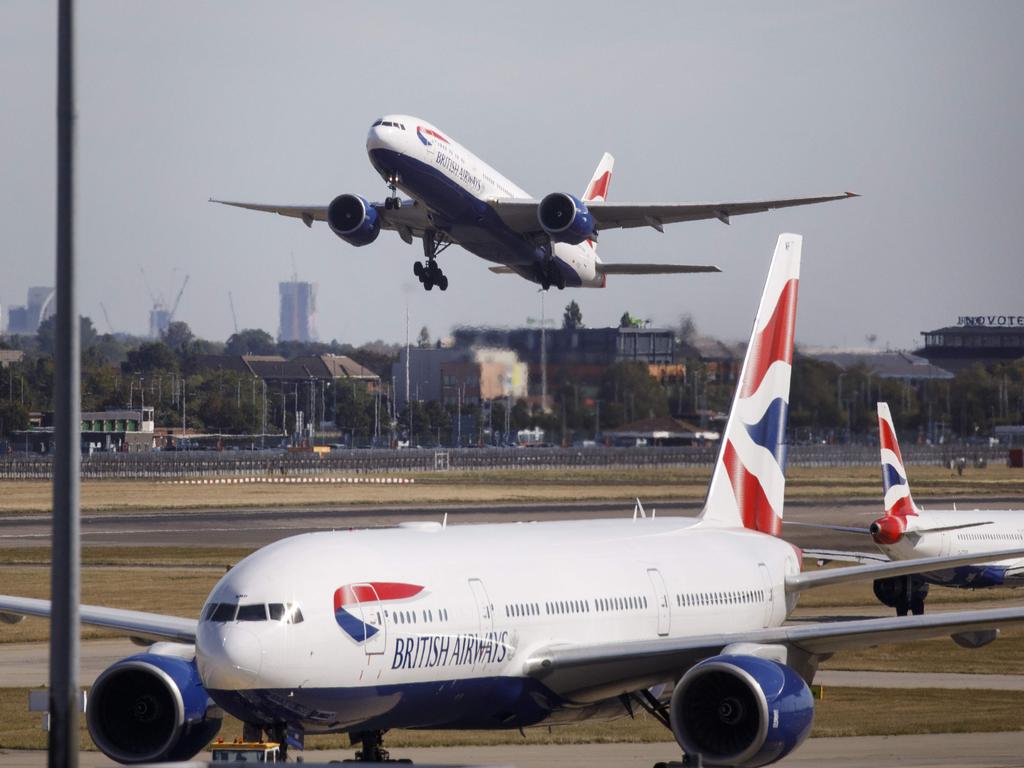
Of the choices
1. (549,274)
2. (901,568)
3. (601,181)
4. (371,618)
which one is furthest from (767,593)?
(601,181)

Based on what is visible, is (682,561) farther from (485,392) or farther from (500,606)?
(485,392)

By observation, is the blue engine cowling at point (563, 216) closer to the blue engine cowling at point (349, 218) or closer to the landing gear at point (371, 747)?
the blue engine cowling at point (349, 218)

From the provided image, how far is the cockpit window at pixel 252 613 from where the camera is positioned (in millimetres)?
20106

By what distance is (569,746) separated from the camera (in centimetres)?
2877

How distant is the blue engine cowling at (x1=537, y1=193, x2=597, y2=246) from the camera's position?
58.4 metres

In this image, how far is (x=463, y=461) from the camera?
156 meters

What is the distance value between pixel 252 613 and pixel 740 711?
6126 mm

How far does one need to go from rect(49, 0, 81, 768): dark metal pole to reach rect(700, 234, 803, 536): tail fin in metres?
17.8

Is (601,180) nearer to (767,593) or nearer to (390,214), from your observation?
(390,214)

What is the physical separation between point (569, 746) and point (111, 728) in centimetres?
884

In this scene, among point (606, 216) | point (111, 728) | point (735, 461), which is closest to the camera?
point (111, 728)

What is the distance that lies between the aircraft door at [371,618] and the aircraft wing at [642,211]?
39.4m

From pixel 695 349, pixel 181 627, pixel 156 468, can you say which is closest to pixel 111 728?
pixel 181 627

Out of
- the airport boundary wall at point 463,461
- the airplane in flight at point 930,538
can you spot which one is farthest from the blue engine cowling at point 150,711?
the airport boundary wall at point 463,461
